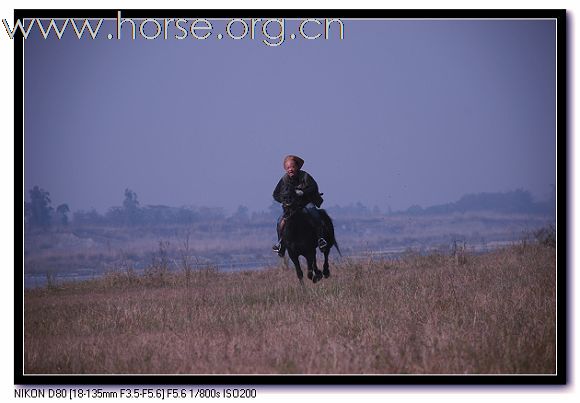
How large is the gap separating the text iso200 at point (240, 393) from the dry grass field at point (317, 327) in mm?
334

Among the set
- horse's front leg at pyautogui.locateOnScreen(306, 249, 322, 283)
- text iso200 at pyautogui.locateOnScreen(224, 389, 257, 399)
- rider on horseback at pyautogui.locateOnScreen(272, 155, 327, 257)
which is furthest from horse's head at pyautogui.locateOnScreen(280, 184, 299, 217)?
text iso200 at pyautogui.locateOnScreen(224, 389, 257, 399)

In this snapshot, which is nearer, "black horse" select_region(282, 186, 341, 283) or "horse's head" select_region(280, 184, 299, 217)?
"horse's head" select_region(280, 184, 299, 217)

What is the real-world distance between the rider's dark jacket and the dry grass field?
1563mm

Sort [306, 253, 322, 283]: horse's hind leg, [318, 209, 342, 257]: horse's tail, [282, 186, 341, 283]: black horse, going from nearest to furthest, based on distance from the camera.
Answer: [282, 186, 341, 283]: black horse
[306, 253, 322, 283]: horse's hind leg
[318, 209, 342, 257]: horse's tail

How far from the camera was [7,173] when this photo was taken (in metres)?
10.8

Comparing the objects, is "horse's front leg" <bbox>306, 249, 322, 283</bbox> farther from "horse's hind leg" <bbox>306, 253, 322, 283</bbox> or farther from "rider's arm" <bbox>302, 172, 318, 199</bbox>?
"rider's arm" <bbox>302, 172, 318, 199</bbox>

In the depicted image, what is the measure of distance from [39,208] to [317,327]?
13.5 ft

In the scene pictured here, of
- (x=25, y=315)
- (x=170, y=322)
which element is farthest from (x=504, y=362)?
(x=25, y=315)

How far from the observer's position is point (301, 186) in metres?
13.3

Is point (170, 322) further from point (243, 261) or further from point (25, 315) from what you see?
point (243, 261)

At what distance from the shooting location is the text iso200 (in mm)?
10016

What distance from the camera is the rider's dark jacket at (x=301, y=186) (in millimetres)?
13234

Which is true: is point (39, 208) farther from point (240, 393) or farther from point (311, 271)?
point (311, 271)

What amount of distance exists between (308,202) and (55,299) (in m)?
5.05
